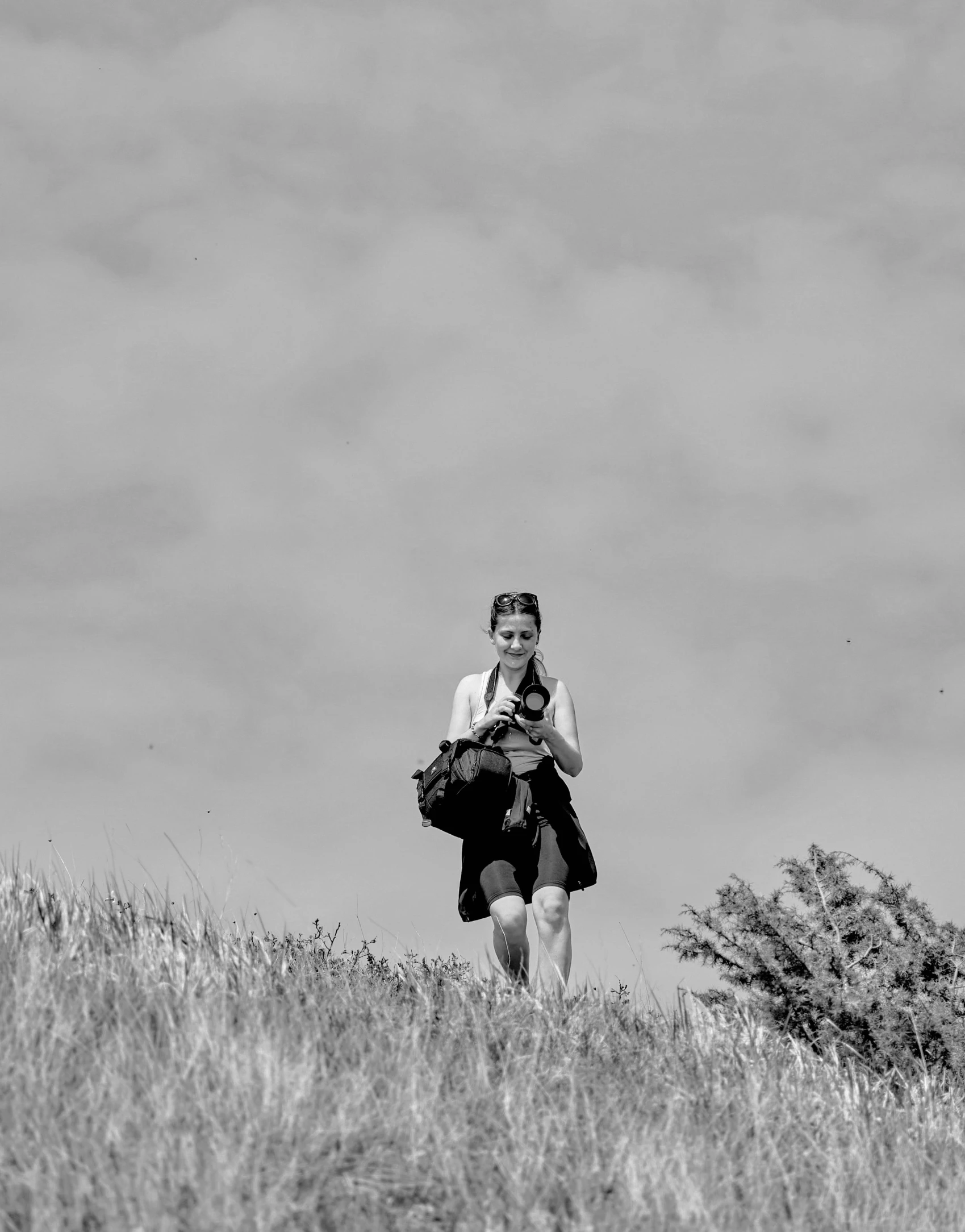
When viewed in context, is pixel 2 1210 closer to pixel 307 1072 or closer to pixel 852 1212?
pixel 307 1072

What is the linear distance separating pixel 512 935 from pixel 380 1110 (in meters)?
2.16

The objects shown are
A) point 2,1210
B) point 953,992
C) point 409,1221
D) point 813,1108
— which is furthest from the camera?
point 953,992

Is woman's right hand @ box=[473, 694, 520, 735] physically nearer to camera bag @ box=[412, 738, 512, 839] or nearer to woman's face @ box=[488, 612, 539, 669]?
camera bag @ box=[412, 738, 512, 839]

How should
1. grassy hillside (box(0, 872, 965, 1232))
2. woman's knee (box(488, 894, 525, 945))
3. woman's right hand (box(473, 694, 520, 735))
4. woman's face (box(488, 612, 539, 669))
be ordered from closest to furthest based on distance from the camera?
grassy hillside (box(0, 872, 965, 1232)) < woman's knee (box(488, 894, 525, 945)) < woman's right hand (box(473, 694, 520, 735)) < woman's face (box(488, 612, 539, 669))

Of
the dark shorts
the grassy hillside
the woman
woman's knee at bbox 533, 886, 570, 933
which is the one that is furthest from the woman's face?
the grassy hillside

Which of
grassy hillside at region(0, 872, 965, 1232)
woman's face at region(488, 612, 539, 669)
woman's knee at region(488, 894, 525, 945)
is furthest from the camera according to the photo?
woman's face at region(488, 612, 539, 669)

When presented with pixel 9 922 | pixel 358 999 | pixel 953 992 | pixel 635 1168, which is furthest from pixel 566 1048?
pixel 953 992

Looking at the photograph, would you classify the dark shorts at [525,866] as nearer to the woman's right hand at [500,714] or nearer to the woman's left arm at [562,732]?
the woman's left arm at [562,732]

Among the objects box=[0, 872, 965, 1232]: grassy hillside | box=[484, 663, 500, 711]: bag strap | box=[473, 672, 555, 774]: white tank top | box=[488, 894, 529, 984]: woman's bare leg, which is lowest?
box=[0, 872, 965, 1232]: grassy hillside

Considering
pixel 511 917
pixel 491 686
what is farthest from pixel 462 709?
pixel 511 917

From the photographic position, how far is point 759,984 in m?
8.22

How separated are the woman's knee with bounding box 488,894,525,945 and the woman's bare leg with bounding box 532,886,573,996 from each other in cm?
5

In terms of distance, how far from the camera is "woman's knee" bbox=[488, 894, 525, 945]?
6.42 meters

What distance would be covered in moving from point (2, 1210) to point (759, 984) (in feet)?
18.0
